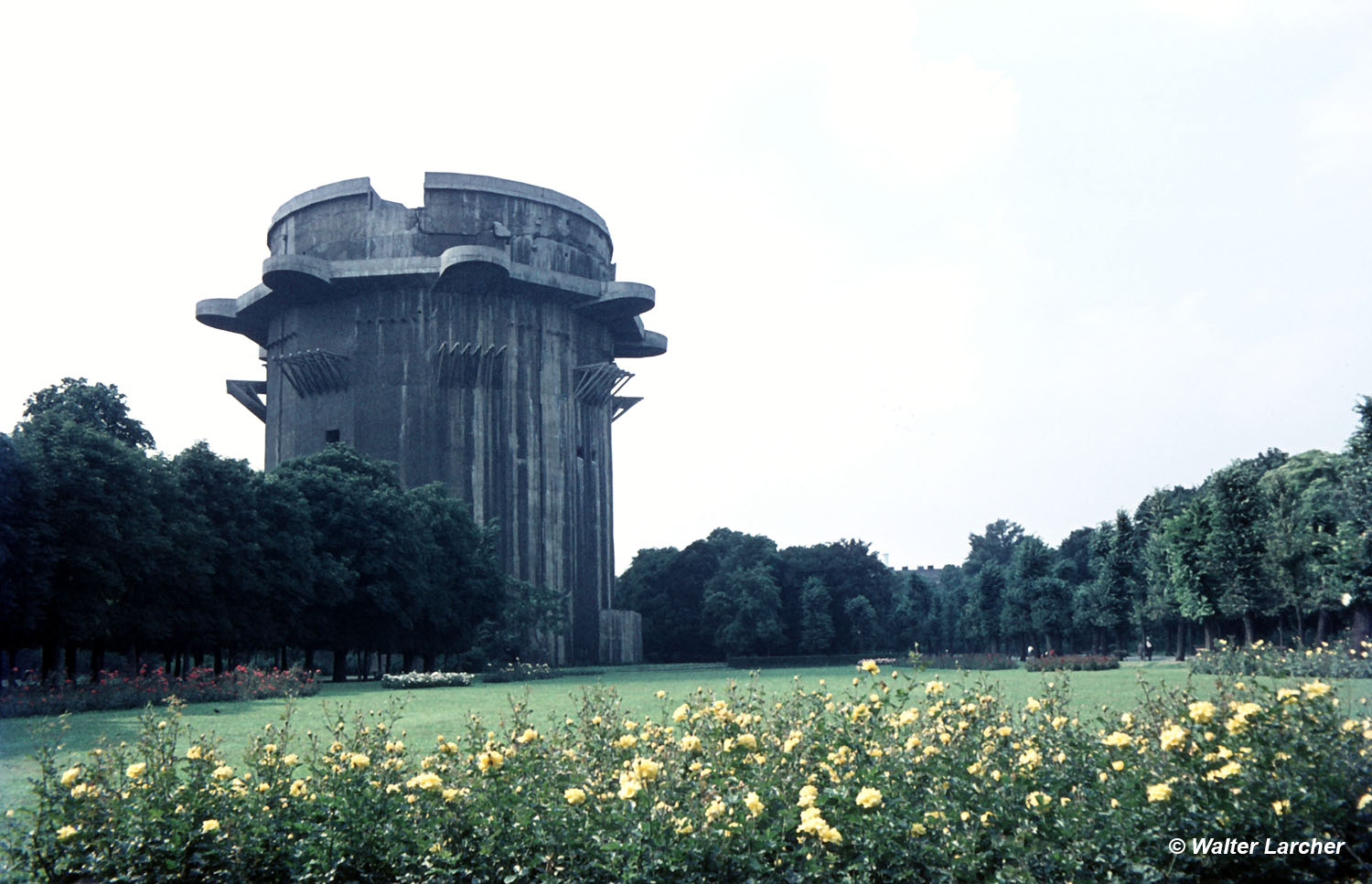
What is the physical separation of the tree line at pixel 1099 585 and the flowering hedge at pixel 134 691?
90.6 ft

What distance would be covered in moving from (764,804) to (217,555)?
113 ft

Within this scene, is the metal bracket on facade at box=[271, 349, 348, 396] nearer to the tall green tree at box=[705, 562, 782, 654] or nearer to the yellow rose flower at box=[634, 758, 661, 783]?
the tall green tree at box=[705, 562, 782, 654]

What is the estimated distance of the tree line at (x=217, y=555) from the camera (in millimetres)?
29312

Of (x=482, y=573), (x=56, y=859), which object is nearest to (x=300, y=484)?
(x=482, y=573)

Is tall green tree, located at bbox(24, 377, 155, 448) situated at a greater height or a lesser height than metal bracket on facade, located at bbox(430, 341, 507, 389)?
lesser

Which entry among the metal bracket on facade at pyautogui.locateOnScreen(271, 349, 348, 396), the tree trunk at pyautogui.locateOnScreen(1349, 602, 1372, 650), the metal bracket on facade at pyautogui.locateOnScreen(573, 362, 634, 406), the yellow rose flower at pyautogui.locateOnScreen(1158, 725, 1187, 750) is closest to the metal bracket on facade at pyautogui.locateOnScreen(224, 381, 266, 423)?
the metal bracket on facade at pyautogui.locateOnScreen(271, 349, 348, 396)

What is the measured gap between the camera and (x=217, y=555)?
3669 centimetres

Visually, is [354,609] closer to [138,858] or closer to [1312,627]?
[138,858]

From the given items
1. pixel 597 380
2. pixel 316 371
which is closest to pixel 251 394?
pixel 316 371

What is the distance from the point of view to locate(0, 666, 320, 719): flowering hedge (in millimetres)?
22844

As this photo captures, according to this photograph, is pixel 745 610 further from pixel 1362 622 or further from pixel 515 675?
pixel 1362 622

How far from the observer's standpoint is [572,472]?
66.9 meters

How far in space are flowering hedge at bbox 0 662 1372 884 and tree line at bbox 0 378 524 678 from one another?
23756mm

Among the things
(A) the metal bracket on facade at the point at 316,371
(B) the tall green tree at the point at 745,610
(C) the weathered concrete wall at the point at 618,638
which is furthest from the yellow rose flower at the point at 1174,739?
(B) the tall green tree at the point at 745,610
